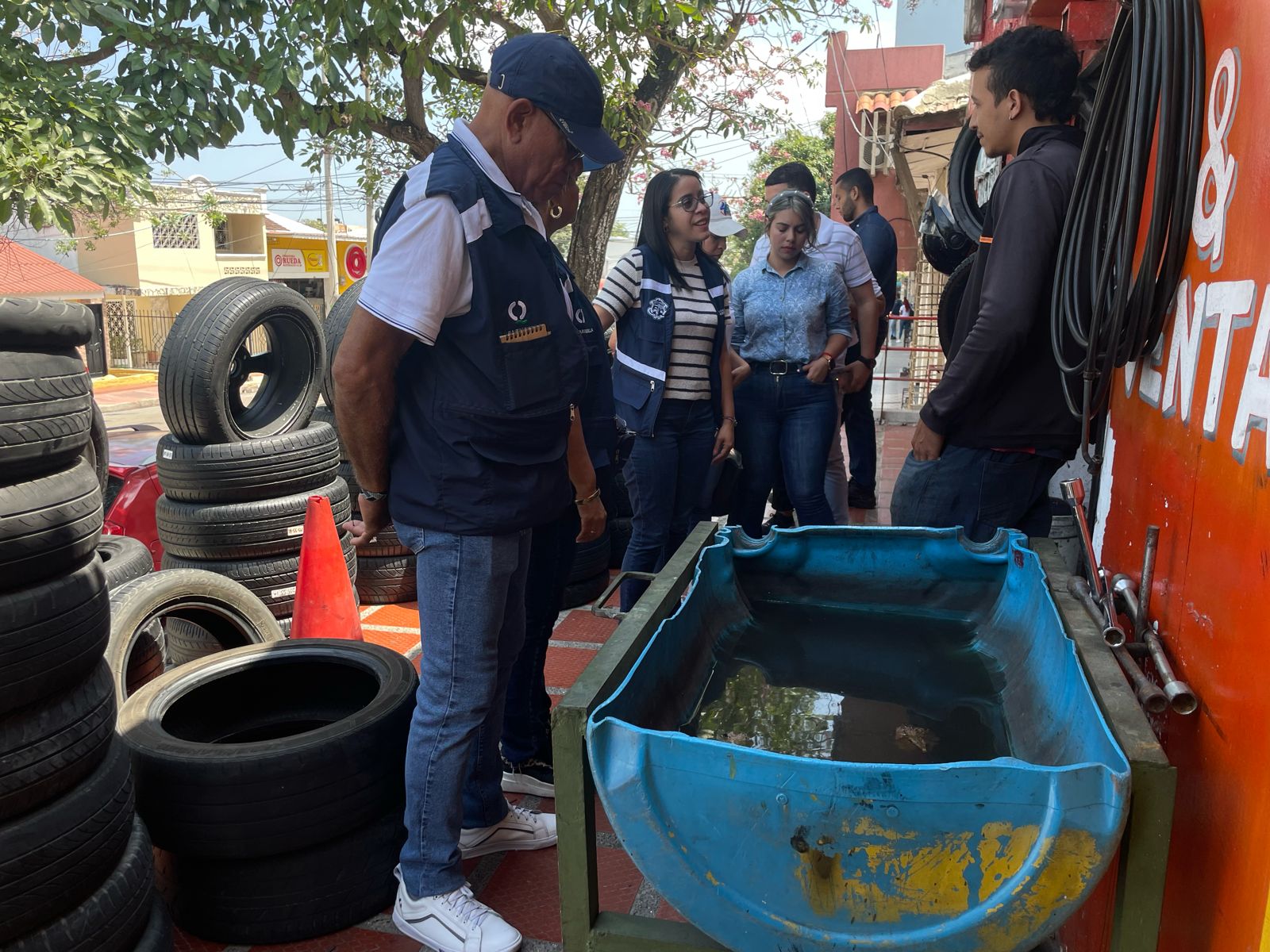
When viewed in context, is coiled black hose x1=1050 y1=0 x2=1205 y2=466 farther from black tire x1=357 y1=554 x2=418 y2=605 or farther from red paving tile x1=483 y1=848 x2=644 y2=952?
black tire x1=357 y1=554 x2=418 y2=605

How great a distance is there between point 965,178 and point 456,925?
183 inches

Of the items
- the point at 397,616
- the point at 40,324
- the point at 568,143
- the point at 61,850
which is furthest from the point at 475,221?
the point at 397,616

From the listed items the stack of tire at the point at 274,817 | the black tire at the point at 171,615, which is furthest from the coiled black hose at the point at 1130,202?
the black tire at the point at 171,615

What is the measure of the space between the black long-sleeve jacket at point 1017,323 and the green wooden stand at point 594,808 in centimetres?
79

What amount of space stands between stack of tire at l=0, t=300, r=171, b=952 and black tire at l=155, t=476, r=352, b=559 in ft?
7.79

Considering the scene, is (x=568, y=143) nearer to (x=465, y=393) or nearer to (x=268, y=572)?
(x=465, y=393)

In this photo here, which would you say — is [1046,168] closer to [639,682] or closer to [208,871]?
[639,682]

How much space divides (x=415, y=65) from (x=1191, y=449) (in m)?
6.27

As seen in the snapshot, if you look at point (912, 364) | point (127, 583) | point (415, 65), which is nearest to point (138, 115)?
point (415, 65)

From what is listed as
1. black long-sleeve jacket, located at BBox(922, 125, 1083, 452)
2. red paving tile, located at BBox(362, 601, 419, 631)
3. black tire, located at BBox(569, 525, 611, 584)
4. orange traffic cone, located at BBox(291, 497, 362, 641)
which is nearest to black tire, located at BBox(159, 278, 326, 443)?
orange traffic cone, located at BBox(291, 497, 362, 641)

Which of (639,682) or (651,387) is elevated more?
(651,387)

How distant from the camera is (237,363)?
5242 millimetres

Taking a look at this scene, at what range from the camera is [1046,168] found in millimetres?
2600

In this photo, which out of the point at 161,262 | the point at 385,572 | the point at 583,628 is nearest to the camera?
the point at 583,628
